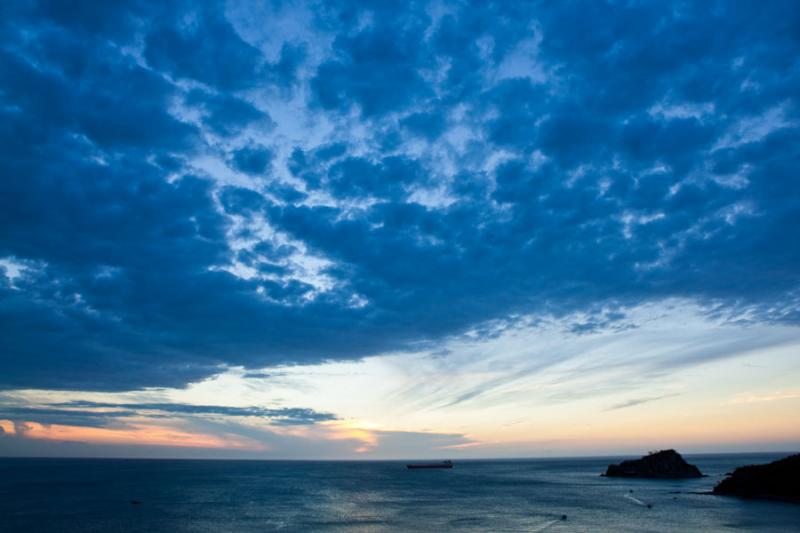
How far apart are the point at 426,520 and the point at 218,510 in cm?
4488

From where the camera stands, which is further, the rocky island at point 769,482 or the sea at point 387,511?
the rocky island at point 769,482

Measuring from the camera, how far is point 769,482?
109062mm

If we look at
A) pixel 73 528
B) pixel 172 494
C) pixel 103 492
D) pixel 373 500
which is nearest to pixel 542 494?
pixel 373 500

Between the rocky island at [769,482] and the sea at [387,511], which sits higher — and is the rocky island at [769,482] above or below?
above

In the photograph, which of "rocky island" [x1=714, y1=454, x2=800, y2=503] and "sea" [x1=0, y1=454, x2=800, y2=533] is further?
"rocky island" [x1=714, y1=454, x2=800, y2=503]

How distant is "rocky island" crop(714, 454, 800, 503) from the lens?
103m

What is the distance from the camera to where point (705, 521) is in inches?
3334

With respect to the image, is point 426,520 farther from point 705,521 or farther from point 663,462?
point 663,462

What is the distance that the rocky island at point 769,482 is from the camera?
102688mm

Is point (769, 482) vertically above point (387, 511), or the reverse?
point (769, 482)

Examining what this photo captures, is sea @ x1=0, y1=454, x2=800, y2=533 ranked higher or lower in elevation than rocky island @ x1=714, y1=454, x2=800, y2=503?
lower

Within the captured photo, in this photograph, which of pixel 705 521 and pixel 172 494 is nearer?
pixel 705 521

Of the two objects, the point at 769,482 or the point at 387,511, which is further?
the point at 769,482

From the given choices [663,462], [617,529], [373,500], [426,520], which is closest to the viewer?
[617,529]
